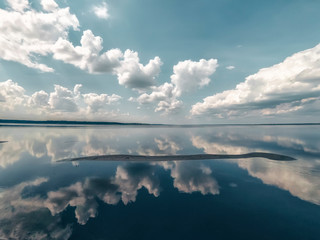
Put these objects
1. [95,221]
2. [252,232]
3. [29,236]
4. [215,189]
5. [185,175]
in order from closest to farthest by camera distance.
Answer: [29,236]
[252,232]
[95,221]
[215,189]
[185,175]

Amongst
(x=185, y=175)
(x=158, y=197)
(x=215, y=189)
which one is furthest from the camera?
(x=185, y=175)

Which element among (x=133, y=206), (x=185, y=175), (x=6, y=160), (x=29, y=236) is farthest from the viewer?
(x=6, y=160)

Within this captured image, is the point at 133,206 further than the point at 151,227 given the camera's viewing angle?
Yes

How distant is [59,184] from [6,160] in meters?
27.8

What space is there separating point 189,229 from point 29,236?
631 inches

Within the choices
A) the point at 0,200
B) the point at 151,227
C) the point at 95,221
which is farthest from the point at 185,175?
the point at 0,200

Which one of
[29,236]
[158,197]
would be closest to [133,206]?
[158,197]

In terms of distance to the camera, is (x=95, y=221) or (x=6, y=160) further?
(x=6, y=160)

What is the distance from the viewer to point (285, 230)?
612 inches

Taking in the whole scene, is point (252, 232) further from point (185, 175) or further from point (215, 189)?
point (185, 175)

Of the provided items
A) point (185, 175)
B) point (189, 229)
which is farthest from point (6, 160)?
point (189, 229)

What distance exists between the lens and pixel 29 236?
1425 centimetres

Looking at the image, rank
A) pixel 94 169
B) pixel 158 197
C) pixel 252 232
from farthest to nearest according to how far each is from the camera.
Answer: pixel 94 169
pixel 158 197
pixel 252 232

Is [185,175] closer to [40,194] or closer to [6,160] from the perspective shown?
[40,194]
